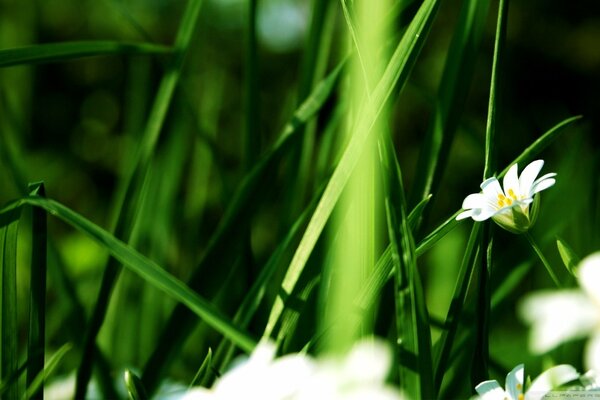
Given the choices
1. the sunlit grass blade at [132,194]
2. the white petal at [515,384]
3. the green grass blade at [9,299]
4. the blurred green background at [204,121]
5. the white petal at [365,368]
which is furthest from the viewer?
the blurred green background at [204,121]

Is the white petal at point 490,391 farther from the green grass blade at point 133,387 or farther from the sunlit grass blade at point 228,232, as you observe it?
the sunlit grass blade at point 228,232

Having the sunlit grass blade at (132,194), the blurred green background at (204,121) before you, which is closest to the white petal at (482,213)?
the sunlit grass blade at (132,194)

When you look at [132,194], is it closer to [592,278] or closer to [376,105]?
[376,105]

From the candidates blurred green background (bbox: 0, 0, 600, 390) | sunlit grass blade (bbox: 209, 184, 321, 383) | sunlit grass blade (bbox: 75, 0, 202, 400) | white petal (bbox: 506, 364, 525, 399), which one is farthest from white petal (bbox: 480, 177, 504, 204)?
blurred green background (bbox: 0, 0, 600, 390)

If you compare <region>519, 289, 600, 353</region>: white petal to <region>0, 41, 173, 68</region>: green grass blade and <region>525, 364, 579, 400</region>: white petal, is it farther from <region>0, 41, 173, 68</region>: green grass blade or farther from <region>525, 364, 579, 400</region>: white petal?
<region>0, 41, 173, 68</region>: green grass blade

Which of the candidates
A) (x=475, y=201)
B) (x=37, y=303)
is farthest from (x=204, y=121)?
(x=475, y=201)

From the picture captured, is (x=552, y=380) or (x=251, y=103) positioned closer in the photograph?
(x=552, y=380)

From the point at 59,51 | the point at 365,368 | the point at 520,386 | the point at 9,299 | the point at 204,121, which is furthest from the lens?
the point at 204,121
